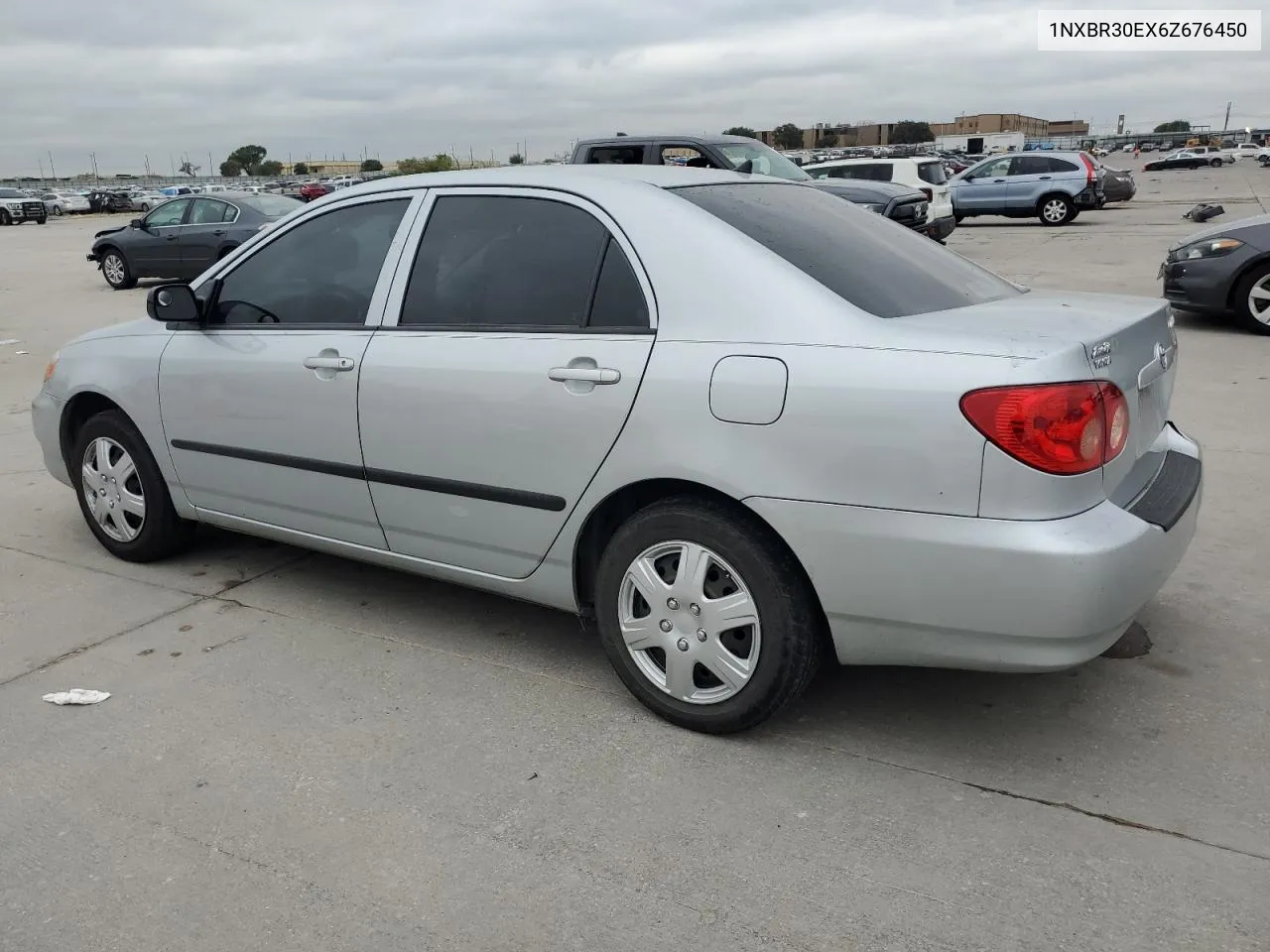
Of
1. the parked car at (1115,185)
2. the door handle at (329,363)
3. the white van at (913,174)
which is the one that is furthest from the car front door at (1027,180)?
the door handle at (329,363)

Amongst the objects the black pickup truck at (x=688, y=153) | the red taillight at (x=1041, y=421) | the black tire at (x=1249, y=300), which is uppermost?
the black pickup truck at (x=688, y=153)

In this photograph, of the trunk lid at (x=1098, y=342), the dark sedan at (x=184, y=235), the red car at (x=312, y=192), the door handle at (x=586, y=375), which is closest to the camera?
the trunk lid at (x=1098, y=342)

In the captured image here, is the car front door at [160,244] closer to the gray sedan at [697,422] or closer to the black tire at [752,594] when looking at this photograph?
the gray sedan at [697,422]

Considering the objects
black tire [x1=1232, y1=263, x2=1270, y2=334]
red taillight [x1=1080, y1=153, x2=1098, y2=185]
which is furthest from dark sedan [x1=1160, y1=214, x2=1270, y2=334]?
red taillight [x1=1080, y1=153, x2=1098, y2=185]

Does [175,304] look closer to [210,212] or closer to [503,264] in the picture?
[503,264]

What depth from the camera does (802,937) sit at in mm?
2398

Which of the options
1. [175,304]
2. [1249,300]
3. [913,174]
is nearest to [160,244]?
[913,174]

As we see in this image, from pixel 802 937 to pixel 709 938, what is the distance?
20cm

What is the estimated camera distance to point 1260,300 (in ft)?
30.6

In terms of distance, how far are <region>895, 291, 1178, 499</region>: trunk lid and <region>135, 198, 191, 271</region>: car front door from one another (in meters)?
16.2

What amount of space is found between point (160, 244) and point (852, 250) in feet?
52.9

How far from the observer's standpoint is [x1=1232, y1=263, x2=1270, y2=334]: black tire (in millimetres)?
9305

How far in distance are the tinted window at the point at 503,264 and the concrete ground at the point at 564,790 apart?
1.17m

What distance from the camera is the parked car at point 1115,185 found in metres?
25.9
